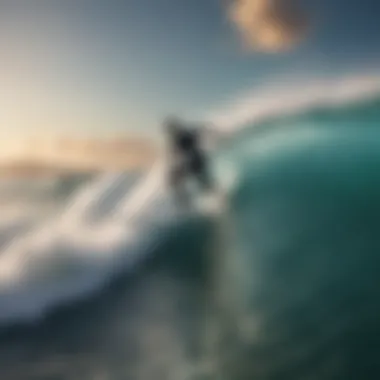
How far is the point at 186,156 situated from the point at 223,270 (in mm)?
243

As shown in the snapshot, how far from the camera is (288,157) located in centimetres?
132

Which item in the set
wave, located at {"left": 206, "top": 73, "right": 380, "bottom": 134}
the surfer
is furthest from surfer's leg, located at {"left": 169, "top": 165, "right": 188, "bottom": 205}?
wave, located at {"left": 206, "top": 73, "right": 380, "bottom": 134}

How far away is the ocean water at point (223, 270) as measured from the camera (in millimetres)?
Answer: 1230

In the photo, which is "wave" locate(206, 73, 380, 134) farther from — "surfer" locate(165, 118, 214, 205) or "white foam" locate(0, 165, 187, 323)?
"white foam" locate(0, 165, 187, 323)

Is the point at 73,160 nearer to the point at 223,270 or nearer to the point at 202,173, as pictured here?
the point at 202,173

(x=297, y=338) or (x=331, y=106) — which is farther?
(x=331, y=106)

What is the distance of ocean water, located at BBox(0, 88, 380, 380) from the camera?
123 centimetres

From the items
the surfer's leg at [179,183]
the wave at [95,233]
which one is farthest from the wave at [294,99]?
the surfer's leg at [179,183]

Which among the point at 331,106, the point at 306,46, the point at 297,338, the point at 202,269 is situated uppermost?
the point at 306,46

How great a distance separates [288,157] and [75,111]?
445 mm

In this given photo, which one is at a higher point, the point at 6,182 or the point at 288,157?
the point at 6,182

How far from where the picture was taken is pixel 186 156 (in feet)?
4.37

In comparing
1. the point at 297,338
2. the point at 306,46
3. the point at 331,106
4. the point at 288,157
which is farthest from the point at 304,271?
the point at 306,46

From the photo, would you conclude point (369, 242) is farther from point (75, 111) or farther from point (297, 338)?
point (75, 111)
